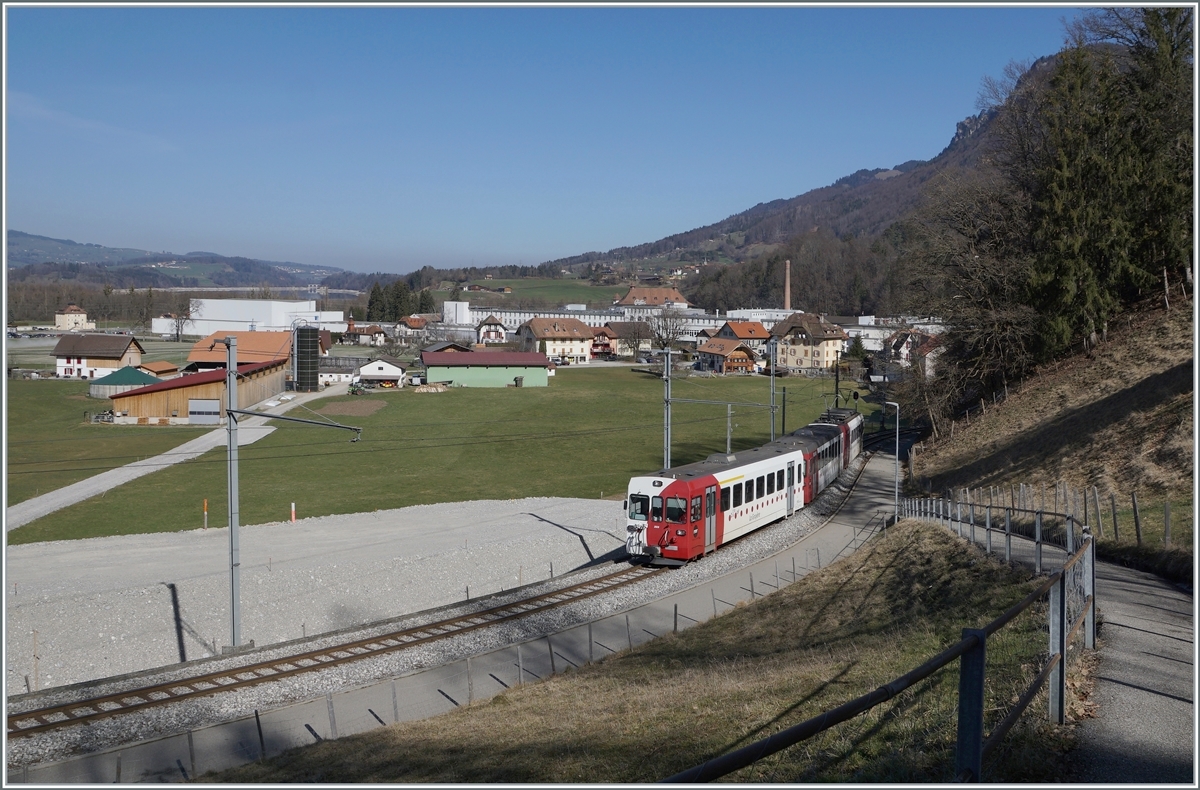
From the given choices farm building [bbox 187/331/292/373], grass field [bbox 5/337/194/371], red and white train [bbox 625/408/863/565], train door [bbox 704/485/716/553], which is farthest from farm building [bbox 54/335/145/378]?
train door [bbox 704/485/716/553]

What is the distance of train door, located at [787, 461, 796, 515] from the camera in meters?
32.2

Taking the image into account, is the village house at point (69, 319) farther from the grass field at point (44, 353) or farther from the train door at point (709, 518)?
the train door at point (709, 518)

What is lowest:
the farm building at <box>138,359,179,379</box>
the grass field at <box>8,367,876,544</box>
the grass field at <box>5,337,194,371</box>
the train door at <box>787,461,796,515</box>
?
the grass field at <box>8,367,876,544</box>

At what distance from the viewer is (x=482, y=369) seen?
96750 mm

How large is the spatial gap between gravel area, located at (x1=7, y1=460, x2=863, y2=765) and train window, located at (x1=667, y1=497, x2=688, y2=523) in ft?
5.07

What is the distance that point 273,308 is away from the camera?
14900cm

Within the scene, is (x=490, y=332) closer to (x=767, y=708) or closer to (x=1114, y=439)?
(x=1114, y=439)

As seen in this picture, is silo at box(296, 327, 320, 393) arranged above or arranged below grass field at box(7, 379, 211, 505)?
above

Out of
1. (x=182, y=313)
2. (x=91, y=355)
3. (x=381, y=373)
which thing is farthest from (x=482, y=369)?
(x=182, y=313)

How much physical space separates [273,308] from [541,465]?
112 m

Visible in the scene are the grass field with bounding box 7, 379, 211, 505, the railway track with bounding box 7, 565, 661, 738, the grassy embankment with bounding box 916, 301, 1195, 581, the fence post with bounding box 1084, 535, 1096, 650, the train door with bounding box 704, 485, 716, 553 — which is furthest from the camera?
the grass field with bounding box 7, 379, 211, 505

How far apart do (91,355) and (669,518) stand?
268 feet

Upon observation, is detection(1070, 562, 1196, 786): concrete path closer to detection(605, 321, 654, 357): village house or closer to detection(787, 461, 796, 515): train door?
detection(787, 461, 796, 515): train door

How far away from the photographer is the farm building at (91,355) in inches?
3420
